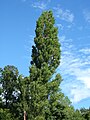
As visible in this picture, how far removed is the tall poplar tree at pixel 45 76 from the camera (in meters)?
39.8

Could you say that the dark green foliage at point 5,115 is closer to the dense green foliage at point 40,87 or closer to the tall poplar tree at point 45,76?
the dense green foliage at point 40,87

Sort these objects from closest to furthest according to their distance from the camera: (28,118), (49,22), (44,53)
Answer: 1. (28,118)
2. (44,53)
3. (49,22)

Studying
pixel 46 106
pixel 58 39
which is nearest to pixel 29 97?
pixel 46 106

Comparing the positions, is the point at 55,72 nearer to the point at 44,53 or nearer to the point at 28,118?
the point at 44,53

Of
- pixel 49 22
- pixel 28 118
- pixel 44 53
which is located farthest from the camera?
pixel 49 22

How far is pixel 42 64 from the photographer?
138 ft

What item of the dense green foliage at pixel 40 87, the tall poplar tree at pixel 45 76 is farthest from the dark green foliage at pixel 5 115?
the tall poplar tree at pixel 45 76

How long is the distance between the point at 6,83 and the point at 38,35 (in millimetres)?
7664

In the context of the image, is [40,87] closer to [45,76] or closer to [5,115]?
[45,76]

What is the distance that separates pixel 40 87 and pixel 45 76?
2032mm

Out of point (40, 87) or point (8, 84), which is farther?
point (8, 84)

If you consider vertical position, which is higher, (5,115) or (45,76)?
(45,76)

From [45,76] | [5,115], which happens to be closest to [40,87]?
[45,76]

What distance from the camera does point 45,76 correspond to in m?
41.6
